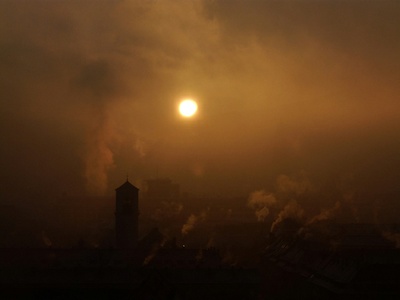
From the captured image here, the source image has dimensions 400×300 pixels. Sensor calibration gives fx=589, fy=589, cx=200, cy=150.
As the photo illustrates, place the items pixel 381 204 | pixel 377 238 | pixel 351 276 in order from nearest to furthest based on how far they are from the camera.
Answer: pixel 351 276
pixel 377 238
pixel 381 204

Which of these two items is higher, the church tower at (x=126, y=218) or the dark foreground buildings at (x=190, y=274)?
the church tower at (x=126, y=218)

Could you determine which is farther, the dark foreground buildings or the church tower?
the church tower

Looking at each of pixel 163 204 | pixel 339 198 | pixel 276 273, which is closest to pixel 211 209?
pixel 163 204

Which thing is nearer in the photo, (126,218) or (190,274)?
(190,274)

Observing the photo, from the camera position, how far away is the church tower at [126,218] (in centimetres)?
4788

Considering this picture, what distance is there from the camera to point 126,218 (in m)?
48.7

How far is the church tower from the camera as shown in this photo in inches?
1885

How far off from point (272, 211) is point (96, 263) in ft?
211

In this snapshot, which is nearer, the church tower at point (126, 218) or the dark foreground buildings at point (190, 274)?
the dark foreground buildings at point (190, 274)

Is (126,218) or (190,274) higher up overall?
(126,218)

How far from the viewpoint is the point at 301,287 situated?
1411 inches

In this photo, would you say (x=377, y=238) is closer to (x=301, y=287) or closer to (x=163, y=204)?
(x=301, y=287)

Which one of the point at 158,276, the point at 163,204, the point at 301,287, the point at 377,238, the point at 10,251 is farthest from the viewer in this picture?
the point at 163,204

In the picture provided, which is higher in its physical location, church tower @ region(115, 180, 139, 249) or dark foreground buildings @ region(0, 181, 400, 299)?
church tower @ region(115, 180, 139, 249)
